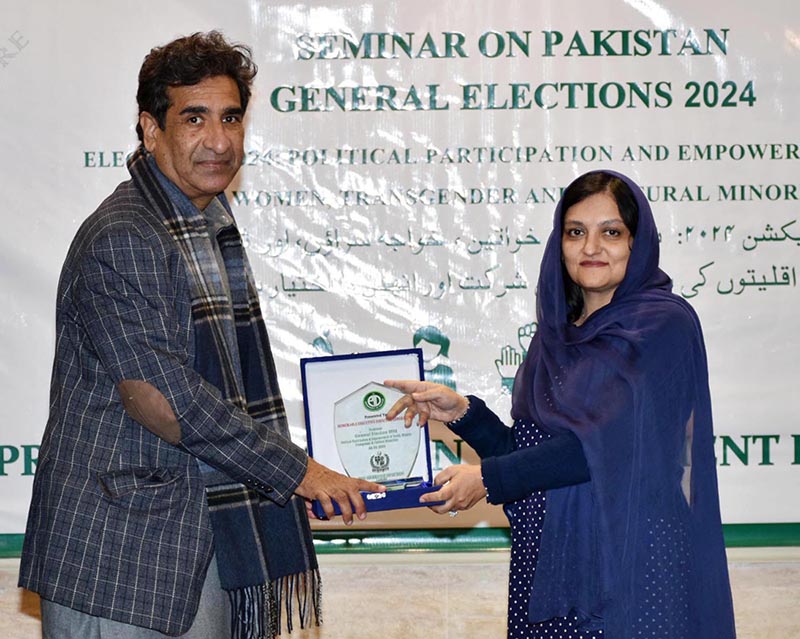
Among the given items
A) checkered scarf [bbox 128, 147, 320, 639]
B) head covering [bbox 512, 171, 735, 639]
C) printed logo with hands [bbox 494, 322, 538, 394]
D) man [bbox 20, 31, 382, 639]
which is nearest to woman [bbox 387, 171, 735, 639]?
head covering [bbox 512, 171, 735, 639]

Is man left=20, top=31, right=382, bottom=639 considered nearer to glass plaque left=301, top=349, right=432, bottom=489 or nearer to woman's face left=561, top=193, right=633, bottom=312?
glass plaque left=301, top=349, right=432, bottom=489

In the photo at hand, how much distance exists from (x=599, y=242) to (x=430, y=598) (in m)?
1.63

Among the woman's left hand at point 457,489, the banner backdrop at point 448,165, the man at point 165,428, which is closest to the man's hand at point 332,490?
the man at point 165,428

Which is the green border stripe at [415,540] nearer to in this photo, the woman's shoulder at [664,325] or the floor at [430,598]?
the floor at [430,598]

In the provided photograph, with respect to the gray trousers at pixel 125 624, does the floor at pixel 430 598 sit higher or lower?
lower

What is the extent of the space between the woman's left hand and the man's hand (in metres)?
0.15

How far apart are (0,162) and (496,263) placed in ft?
5.13

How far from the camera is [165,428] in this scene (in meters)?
2.04

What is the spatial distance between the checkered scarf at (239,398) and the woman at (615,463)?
0.38m

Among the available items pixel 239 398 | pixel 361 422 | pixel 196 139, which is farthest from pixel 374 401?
pixel 196 139

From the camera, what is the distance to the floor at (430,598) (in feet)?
11.5

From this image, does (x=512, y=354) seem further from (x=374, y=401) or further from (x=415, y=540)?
(x=374, y=401)

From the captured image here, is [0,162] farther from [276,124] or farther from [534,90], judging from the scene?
[534,90]

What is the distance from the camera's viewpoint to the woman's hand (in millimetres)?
2510
